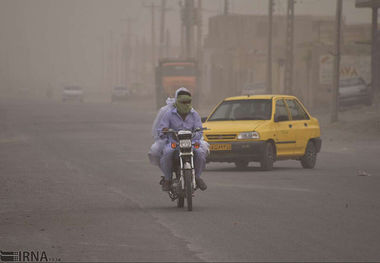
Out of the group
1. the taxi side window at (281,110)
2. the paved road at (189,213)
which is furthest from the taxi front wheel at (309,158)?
the taxi side window at (281,110)

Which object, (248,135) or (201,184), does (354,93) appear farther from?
(201,184)

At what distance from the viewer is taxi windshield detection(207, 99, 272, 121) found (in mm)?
20703

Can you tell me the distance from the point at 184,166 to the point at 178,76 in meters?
54.7

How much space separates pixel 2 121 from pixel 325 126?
15.9m

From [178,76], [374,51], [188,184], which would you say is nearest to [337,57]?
[374,51]

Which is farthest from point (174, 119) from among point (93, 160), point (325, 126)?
point (325, 126)

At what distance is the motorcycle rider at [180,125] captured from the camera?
13.5 meters

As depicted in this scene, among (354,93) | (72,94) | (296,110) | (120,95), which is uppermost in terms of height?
(296,110)

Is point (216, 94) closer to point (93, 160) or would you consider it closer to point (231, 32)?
point (231, 32)

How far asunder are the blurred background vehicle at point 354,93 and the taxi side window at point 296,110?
30.7m

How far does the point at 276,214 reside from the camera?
12.8 meters

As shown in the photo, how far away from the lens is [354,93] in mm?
52281

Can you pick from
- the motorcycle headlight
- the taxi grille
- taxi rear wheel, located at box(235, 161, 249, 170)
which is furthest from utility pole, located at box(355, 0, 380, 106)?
the taxi grille

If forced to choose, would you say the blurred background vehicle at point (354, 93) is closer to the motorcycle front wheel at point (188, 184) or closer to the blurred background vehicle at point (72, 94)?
the motorcycle front wheel at point (188, 184)
